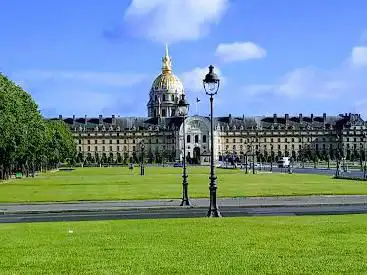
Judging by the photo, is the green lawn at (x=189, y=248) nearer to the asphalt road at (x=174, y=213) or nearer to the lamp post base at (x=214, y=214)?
the lamp post base at (x=214, y=214)

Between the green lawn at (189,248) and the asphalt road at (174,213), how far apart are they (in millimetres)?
5259

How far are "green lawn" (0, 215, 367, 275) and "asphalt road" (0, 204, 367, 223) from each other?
5.26m

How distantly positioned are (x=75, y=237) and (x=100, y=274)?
6236 millimetres

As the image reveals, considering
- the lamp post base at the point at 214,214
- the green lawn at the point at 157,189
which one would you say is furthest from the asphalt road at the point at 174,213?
the green lawn at the point at 157,189

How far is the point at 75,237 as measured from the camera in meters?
19.6

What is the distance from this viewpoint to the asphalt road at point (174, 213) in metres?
29.1

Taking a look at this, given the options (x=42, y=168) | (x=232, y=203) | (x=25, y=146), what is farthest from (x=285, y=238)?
(x=42, y=168)

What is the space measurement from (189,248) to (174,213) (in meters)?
14.3

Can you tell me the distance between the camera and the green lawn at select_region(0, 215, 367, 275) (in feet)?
46.2

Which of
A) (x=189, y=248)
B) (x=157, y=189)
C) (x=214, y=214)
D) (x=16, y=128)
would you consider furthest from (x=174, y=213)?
(x=16, y=128)

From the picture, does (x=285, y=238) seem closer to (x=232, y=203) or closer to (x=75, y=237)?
(x=75, y=237)

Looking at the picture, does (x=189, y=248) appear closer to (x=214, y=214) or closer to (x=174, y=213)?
(x=214, y=214)

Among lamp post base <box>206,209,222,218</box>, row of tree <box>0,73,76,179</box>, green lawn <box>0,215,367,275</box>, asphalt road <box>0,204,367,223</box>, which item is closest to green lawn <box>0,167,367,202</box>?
row of tree <box>0,73,76,179</box>

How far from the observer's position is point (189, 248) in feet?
55.3
